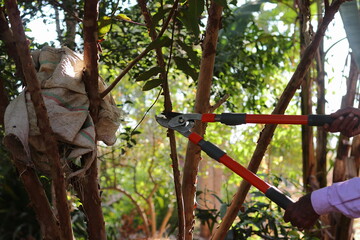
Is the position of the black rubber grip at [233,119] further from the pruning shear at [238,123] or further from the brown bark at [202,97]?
the brown bark at [202,97]

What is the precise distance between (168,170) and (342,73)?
4970 mm

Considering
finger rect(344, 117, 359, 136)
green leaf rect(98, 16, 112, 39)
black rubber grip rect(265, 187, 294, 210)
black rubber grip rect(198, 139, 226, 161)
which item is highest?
green leaf rect(98, 16, 112, 39)

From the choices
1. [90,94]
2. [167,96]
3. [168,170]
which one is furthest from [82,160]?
[168,170]

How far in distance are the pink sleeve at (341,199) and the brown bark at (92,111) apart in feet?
2.43

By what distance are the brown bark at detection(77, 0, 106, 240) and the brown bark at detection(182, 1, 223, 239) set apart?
0.50m

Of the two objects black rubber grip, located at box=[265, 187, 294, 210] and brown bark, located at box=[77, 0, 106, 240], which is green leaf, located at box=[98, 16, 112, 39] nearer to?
brown bark, located at box=[77, 0, 106, 240]

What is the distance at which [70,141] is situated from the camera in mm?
1676

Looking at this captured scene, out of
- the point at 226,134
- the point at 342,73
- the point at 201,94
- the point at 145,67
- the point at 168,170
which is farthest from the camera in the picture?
the point at 168,170

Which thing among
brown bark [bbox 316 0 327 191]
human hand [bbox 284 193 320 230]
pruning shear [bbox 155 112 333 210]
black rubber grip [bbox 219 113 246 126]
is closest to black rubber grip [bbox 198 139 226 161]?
pruning shear [bbox 155 112 333 210]

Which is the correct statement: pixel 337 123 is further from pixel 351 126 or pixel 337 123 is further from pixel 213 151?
pixel 213 151

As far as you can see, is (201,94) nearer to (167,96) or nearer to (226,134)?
(167,96)

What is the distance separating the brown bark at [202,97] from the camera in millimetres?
2168

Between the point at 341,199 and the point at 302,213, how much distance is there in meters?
0.13

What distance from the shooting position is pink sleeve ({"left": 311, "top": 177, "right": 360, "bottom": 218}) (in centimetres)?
167
